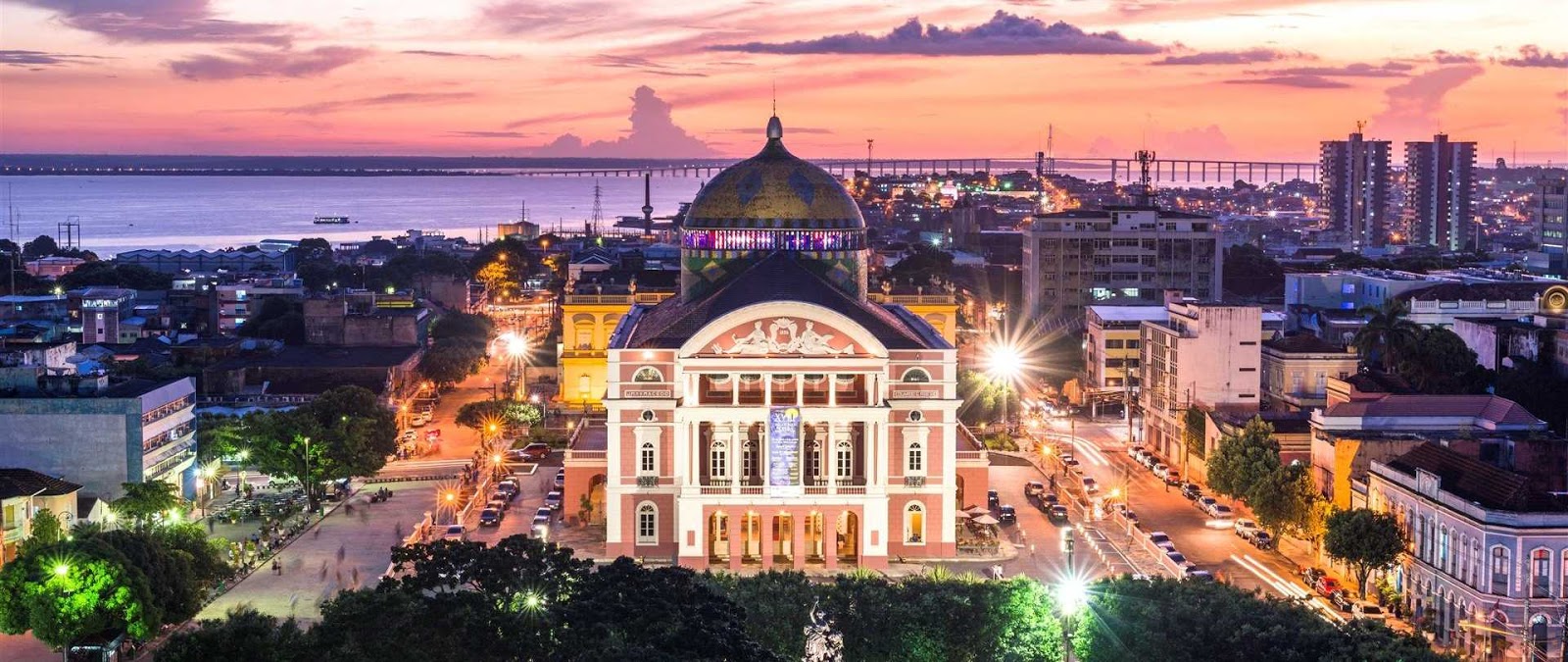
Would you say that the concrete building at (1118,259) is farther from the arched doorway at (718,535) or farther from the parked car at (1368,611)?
the parked car at (1368,611)

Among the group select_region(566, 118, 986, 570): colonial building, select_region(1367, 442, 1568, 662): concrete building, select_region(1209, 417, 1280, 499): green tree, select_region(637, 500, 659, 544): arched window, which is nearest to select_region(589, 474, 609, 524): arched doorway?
select_region(566, 118, 986, 570): colonial building

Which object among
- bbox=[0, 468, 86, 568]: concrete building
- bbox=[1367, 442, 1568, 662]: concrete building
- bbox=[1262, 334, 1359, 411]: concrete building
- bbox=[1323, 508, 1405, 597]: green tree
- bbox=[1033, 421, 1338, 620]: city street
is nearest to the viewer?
bbox=[1367, 442, 1568, 662]: concrete building

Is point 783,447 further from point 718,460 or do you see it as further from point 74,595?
point 74,595

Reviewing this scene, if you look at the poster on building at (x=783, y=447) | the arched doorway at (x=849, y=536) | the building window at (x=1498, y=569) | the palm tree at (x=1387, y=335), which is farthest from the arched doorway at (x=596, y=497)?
the palm tree at (x=1387, y=335)

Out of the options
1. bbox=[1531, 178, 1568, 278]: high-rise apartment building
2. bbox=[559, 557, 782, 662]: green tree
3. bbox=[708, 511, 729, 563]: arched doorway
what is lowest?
bbox=[708, 511, 729, 563]: arched doorway

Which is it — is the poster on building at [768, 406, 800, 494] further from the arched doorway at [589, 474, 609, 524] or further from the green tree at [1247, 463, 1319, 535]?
the green tree at [1247, 463, 1319, 535]

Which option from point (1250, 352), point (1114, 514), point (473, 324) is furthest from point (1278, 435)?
point (473, 324)
